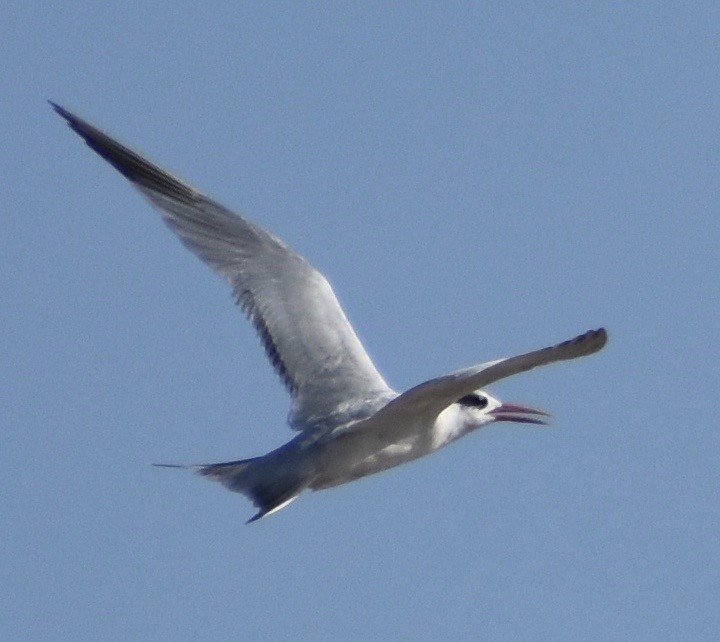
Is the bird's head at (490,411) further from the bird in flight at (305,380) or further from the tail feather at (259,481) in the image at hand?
the tail feather at (259,481)

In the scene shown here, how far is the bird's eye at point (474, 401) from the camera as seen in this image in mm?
13711

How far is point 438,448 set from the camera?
1333 cm

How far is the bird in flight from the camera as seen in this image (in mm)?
12633

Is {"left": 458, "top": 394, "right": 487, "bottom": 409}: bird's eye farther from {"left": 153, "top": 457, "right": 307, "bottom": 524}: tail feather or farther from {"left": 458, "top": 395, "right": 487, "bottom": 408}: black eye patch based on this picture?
{"left": 153, "top": 457, "right": 307, "bottom": 524}: tail feather

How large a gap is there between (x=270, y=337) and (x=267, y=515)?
211 centimetres

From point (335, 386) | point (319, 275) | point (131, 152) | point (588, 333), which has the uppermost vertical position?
point (131, 152)

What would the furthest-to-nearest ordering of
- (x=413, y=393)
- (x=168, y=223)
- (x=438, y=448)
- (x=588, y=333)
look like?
(x=168, y=223)
(x=438, y=448)
(x=413, y=393)
(x=588, y=333)

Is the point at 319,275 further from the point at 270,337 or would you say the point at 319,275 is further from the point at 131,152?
the point at 131,152

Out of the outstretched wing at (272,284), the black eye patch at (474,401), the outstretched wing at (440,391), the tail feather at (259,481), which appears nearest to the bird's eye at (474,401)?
the black eye patch at (474,401)

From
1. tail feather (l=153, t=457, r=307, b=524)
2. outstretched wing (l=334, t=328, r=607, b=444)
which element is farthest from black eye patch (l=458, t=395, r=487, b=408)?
tail feather (l=153, t=457, r=307, b=524)

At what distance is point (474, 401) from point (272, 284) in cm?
169

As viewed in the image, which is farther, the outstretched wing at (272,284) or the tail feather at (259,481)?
the outstretched wing at (272,284)

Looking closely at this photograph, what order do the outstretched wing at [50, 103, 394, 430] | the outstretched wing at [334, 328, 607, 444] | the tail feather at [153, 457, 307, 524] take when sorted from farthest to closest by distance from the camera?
the outstretched wing at [50, 103, 394, 430] → the tail feather at [153, 457, 307, 524] → the outstretched wing at [334, 328, 607, 444]

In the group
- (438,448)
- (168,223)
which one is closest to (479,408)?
(438,448)
